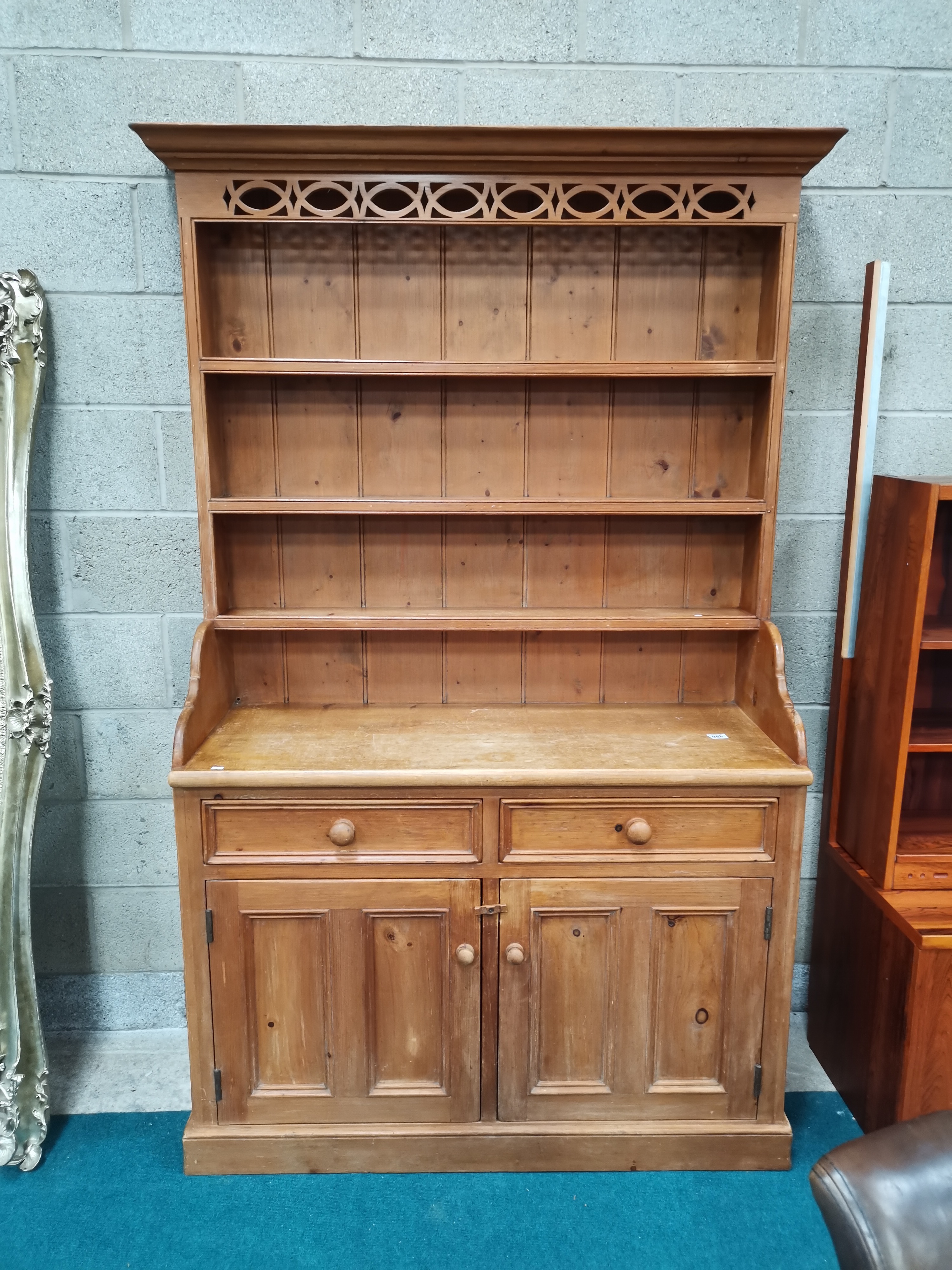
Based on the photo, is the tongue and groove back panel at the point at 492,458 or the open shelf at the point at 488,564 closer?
the tongue and groove back panel at the point at 492,458

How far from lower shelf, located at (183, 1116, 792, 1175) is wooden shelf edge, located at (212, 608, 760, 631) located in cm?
107

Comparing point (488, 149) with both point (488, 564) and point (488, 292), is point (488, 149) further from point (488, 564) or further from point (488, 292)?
point (488, 564)

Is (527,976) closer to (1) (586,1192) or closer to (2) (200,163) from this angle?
(1) (586,1192)

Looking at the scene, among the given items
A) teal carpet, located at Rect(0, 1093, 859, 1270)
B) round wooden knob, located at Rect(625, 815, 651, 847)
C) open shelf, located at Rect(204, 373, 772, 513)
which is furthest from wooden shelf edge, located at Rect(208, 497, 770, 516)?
teal carpet, located at Rect(0, 1093, 859, 1270)

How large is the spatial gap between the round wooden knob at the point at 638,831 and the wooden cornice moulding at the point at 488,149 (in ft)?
4.33

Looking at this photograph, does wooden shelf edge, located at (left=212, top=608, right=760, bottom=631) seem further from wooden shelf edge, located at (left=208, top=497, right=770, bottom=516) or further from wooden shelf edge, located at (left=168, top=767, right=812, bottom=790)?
wooden shelf edge, located at (left=168, top=767, right=812, bottom=790)

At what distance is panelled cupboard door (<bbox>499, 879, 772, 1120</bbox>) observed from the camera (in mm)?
1803

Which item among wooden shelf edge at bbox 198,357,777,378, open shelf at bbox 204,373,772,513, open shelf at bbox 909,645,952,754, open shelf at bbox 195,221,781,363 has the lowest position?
open shelf at bbox 909,645,952,754

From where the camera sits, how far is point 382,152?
1.73m

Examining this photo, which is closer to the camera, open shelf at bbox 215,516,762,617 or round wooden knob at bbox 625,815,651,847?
round wooden knob at bbox 625,815,651,847

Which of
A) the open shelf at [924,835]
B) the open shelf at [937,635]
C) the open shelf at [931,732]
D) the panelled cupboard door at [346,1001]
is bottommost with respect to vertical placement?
the panelled cupboard door at [346,1001]

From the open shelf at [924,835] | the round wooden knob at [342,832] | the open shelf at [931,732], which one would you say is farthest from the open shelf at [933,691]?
the round wooden knob at [342,832]

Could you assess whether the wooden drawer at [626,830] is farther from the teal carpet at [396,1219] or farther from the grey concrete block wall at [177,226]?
the teal carpet at [396,1219]

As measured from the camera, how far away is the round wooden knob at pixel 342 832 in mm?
1750
